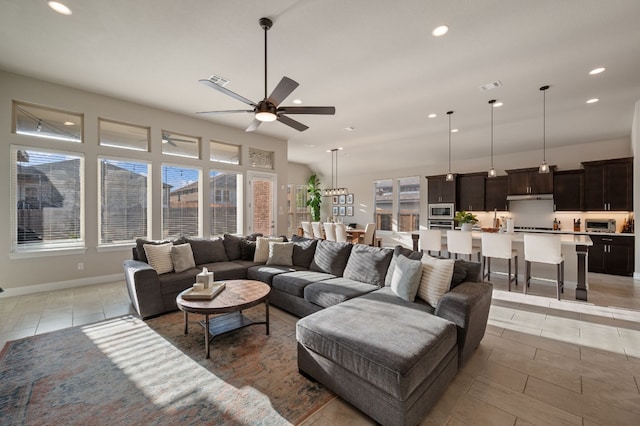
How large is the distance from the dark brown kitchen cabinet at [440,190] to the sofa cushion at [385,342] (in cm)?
613

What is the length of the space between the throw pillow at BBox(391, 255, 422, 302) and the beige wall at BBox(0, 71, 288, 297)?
469cm

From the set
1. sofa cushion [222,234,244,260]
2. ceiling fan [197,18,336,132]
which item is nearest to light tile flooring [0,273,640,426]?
sofa cushion [222,234,244,260]

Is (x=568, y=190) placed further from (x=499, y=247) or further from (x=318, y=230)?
(x=318, y=230)

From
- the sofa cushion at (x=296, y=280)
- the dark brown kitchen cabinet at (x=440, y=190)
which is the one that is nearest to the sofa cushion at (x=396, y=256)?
the sofa cushion at (x=296, y=280)

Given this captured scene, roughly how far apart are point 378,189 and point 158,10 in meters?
8.10

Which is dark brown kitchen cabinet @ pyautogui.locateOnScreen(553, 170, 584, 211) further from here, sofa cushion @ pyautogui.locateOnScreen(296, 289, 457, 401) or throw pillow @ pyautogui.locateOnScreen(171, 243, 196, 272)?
throw pillow @ pyautogui.locateOnScreen(171, 243, 196, 272)

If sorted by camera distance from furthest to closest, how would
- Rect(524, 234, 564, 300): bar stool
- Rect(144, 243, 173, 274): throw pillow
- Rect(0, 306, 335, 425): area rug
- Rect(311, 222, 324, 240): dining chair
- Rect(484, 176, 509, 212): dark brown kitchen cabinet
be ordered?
Rect(311, 222, 324, 240): dining chair < Rect(484, 176, 509, 212): dark brown kitchen cabinet < Rect(524, 234, 564, 300): bar stool < Rect(144, 243, 173, 274): throw pillow < Rect(0, 306, 335, 425): area rug

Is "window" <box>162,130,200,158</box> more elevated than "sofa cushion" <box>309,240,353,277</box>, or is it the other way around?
"window" <box>162,130,200,158</box>

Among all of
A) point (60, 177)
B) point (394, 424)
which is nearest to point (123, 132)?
point (60, 177)

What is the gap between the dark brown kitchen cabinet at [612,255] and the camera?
5414 millimetres

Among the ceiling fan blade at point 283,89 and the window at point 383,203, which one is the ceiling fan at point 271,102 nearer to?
the ceiling fan blade at point 283,89

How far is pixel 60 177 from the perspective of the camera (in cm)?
446

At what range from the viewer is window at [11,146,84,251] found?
13.6 ft

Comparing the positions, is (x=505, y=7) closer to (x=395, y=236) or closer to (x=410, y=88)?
(x=410, y=88)
